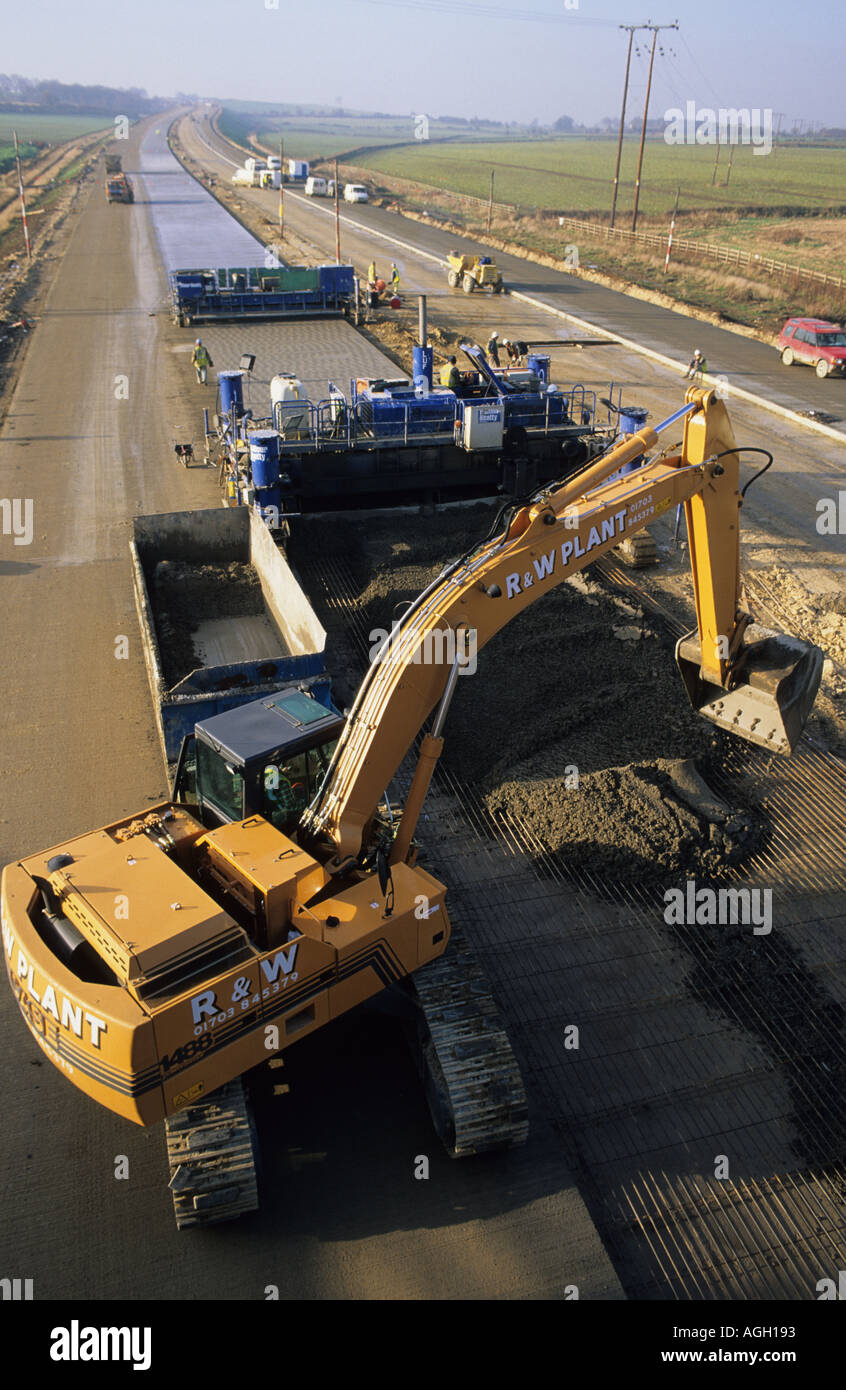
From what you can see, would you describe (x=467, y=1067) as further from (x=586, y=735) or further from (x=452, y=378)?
(x=452, y=378)

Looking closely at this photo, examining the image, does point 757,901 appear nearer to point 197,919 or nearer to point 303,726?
point 303,726

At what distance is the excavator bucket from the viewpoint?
823 centimetres

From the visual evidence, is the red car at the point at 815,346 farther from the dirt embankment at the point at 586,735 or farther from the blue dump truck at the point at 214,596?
the blue dump truck at the point at 214,596

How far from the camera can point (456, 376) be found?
1998 cm

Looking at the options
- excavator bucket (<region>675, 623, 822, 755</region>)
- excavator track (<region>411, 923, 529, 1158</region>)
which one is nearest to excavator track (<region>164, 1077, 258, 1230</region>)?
excavator track (<region>411, 923, 529, 1158</region>)

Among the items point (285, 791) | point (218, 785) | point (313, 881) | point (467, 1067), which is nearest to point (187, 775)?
point (218, 785)

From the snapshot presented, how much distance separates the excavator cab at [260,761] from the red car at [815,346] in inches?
1017

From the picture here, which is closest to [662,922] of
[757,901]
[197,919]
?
[757,901]

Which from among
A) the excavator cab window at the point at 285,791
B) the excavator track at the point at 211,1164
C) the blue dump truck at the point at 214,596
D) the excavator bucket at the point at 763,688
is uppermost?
the excavator bucket at the point at 763,688

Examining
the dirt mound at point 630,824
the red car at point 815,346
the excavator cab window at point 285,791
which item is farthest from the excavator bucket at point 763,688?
the red car at point 815,346

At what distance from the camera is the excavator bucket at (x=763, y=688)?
27.0ft

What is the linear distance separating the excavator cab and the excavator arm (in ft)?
1.18

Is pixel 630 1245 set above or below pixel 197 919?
below

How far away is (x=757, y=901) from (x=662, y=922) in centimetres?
102
